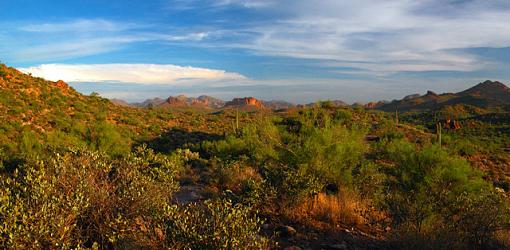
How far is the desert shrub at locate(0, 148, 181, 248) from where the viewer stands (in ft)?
14.0

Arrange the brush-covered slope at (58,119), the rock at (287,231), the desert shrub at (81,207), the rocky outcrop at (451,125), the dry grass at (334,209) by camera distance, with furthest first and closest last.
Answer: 1. the rocky outcrop at (451,125)
2. the brush-covered slope at (58,119)
3. the dry grass at (334,209)
4. the rock at (287,231)
5. the desert shrub at (81,207)

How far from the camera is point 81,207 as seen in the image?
5172mm

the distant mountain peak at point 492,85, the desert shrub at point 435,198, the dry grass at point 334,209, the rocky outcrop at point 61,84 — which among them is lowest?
the dry grass at point 334,209

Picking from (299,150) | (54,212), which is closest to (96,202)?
(54,212)

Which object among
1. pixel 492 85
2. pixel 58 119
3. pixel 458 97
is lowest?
pixel 58 119

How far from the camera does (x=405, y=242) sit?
21.6 ft

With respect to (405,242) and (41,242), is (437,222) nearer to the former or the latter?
(405,242)

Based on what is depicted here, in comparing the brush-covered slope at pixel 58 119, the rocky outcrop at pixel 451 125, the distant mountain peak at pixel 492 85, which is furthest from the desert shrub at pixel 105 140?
the distant mountain peak at pixel 492 85

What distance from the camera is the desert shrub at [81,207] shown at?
4.26m

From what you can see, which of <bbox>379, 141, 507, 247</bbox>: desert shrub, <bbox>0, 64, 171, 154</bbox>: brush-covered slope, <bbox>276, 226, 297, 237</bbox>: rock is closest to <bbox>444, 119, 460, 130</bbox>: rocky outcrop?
<bbox>0, 64, 171, 154</bbox>: brush-covered slope

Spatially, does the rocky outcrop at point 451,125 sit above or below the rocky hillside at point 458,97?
below

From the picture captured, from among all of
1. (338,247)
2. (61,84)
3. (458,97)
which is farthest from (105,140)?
(458,97)

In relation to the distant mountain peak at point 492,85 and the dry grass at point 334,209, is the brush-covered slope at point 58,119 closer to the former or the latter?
the dry grass at point 334,209

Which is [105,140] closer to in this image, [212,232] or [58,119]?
[58,119]
